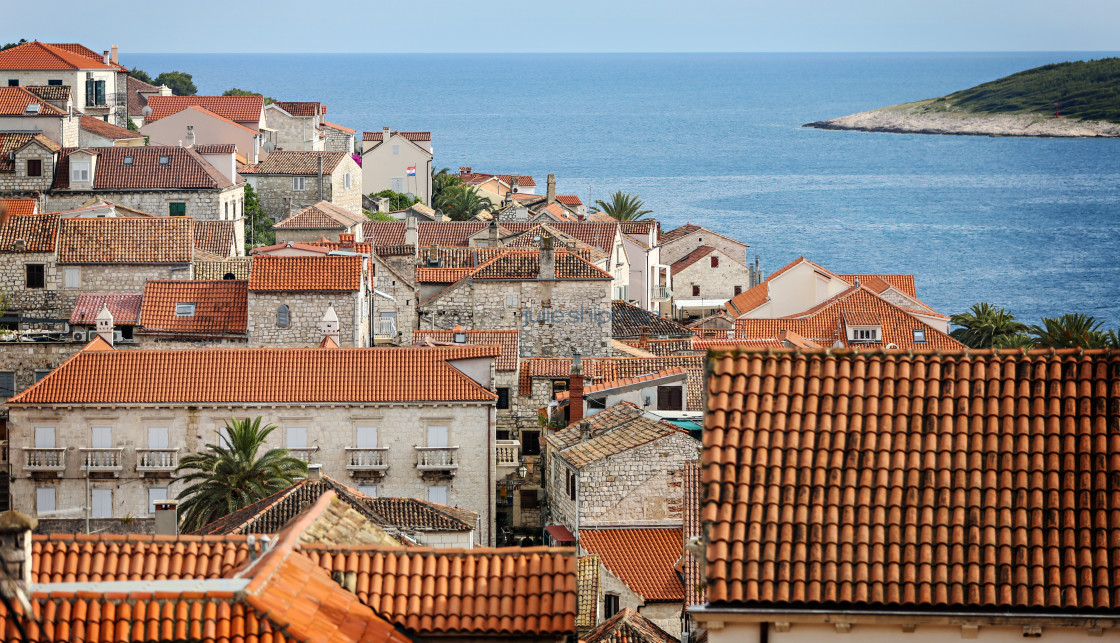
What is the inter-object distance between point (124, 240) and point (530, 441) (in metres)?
18.2

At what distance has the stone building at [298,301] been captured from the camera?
50.8 m

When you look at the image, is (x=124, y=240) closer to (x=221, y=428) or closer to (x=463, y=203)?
(x=221, y=428)

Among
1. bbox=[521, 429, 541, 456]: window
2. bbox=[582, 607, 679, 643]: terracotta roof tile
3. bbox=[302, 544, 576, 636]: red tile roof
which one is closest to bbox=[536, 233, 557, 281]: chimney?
bbox=[521, 429, 541, 456]: window

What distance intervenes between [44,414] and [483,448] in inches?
472

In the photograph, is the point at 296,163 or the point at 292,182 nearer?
the point at 292,182

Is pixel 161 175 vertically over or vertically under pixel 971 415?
over

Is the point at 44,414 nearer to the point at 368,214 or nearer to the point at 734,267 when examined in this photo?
the point at 368,214

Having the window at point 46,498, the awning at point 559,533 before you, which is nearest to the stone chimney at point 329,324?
the window at point 46,498

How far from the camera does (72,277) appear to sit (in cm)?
5831

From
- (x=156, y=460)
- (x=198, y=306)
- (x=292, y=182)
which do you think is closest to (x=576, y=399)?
(x=156, y=460)

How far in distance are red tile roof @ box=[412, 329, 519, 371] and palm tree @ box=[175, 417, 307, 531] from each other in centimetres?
1475

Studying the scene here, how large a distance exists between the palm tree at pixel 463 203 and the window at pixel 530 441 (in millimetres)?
54890

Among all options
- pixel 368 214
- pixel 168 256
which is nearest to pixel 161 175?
pixel 168 256

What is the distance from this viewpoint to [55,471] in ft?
141
